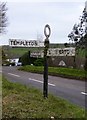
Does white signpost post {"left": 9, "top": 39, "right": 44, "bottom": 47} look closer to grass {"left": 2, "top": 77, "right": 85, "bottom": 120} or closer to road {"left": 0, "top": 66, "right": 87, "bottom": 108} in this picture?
grass {"left": 2, "top": 77, "right": 85, "bottom": 120}

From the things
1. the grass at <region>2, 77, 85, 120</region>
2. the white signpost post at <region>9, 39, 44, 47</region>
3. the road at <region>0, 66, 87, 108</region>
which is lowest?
the road at <region>0, 66, 87, 108</region>

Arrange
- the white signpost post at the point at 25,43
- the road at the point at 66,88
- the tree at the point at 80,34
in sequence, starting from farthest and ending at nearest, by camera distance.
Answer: the tree at the point at 80,34, the road at the point at 66,88, the white signpost post at the point at 25,43

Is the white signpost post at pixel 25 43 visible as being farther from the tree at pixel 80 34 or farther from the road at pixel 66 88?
the tree at pixel 80 34

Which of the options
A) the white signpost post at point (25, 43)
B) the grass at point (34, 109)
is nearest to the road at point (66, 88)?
the white signpost post at point (25, 43)

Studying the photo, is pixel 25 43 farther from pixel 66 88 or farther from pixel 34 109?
pixel 66 88

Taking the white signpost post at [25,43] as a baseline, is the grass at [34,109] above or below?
below

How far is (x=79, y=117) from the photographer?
8.60m

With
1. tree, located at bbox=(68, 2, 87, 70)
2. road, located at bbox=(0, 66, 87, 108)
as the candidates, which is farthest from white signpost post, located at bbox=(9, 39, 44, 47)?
tree, located at bbox=(68, 2, 87, 70)

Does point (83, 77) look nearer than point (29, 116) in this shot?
No

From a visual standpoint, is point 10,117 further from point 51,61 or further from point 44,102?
point 51,61

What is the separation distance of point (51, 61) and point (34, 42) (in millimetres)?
37440

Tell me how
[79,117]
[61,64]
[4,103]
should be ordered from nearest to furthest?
[79,117] < [4,103] < [61,64]

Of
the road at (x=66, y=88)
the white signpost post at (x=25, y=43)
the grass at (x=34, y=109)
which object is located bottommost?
the road at (x=66, y=88)

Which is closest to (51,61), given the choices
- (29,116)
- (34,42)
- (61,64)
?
(61,64)
